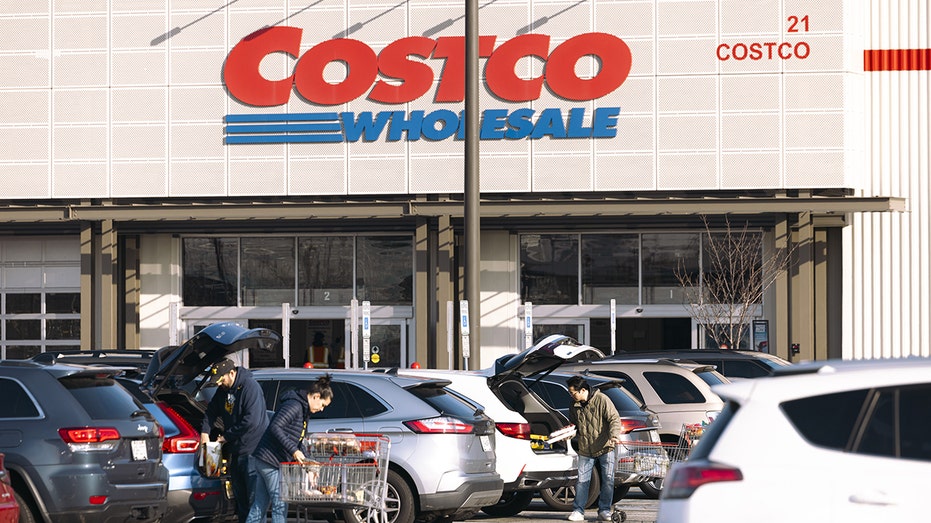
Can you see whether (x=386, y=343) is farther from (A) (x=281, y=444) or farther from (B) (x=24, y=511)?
(B) (x=24, y=511)

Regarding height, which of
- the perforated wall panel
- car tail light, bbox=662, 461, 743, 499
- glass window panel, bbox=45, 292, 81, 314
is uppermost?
the perforated wall panel

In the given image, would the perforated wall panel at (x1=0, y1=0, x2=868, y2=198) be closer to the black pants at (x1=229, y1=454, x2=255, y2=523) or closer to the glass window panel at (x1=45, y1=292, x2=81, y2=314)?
the glass window panel at (x1=45, y1=292, x2=81, y2=314)

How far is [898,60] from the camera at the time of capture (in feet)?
111

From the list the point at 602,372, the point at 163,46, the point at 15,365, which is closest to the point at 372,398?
the point at 15,365

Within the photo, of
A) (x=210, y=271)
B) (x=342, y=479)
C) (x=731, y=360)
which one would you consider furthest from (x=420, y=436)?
(x=210, y=271)

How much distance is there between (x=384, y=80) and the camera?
110ft

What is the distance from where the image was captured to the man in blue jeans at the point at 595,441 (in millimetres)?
14633

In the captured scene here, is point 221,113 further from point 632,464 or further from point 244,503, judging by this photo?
point 244,503

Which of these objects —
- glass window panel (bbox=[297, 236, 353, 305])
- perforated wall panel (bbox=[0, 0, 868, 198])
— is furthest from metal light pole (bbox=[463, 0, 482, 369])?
glass window panel (bbox=[297, 236, 353, 305])

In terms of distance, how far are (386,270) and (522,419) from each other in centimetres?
2071

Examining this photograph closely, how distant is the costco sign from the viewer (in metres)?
32.8

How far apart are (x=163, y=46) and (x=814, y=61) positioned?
1527 centimetres

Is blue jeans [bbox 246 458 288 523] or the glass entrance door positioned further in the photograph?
the glass entrance door

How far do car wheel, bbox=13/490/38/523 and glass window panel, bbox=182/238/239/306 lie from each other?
2465cm
